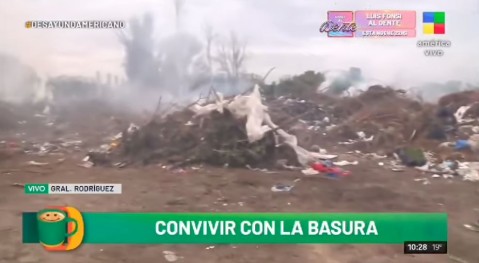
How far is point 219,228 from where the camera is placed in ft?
6.73

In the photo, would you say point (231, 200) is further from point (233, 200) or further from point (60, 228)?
point (60, 228)

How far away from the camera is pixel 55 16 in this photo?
6.51 ft

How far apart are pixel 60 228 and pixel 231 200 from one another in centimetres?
90

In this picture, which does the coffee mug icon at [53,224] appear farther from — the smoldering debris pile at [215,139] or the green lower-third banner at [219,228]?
the smoldering debris pile at [215,139]

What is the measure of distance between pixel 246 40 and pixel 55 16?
38.6 inches

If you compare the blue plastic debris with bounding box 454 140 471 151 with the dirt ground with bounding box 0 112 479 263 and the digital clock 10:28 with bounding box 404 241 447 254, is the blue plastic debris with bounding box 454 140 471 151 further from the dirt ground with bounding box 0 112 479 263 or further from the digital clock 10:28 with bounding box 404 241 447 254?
the digital clock 10:28 with bounding box 404 241 447 254

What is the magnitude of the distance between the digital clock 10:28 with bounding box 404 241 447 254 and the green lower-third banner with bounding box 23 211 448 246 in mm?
31

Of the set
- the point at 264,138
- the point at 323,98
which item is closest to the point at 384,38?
the point at 323,98

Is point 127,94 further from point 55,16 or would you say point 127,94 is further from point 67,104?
point 55,16

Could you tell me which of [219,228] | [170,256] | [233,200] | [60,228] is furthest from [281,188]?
[60,228]

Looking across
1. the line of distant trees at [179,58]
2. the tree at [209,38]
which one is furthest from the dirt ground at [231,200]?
the tree at [209,38]

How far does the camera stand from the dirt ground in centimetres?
204

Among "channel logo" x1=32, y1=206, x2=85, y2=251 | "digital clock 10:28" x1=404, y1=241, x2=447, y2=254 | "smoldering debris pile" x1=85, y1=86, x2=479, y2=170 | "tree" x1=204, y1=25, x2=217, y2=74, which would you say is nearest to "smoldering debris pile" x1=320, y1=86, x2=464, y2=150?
"smoldering debris pile" x1=85, y1=86, x2=479, y2=170

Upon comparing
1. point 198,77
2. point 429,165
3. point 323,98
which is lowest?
point 429,165
